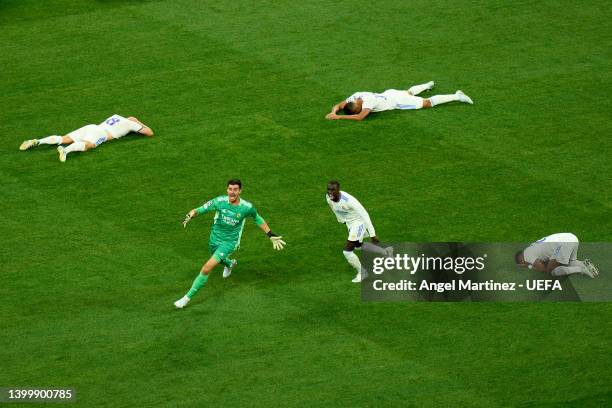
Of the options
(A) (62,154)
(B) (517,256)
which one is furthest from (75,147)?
(B) (517,256)

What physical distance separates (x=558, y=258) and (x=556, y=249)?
16cm

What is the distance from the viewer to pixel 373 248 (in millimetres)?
18391

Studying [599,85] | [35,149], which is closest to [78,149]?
[35,149]

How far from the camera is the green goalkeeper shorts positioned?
17391 mm

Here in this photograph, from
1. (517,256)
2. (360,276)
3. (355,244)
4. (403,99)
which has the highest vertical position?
(403,99)

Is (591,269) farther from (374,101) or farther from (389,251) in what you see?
(374,101)

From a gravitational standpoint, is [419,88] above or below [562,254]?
above

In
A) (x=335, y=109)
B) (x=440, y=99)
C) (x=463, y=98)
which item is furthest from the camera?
(x=463, y=98)

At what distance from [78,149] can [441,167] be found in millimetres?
7572

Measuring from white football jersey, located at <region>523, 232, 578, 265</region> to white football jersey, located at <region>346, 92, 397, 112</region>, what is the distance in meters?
6.37

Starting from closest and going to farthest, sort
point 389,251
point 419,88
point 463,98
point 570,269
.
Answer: point 570,269, point 389,251, point 463,98, point 419,88

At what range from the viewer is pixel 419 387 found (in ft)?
50.2

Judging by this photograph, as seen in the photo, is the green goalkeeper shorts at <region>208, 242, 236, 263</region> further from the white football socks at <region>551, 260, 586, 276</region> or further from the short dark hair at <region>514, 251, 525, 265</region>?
the white football socks at <region>551, 260, 586, 276</region>

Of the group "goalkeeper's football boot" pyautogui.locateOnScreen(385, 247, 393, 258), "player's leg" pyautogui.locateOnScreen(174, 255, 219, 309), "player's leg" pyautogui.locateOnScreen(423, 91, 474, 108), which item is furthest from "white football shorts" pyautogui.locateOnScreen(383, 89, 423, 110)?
"player's leg" pyautogui.locateOnScreen(174, 255, 219, 309)
